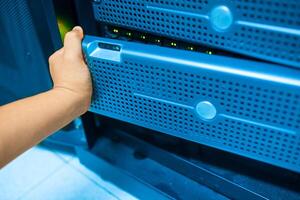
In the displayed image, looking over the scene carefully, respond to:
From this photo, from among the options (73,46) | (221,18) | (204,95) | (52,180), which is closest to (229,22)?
(221,18)

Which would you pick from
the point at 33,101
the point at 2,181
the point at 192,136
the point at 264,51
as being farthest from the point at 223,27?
the point at 2,181

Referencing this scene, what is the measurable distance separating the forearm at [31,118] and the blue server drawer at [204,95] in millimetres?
70

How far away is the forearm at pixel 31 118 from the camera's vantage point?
579mm

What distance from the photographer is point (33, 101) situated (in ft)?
2.03

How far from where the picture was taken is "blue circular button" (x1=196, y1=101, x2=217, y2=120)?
59 cm

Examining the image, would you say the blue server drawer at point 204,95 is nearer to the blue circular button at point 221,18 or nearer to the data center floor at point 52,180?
the blue circular button at point 221,18

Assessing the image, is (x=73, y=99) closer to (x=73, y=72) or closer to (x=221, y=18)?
(x=73, y=72)

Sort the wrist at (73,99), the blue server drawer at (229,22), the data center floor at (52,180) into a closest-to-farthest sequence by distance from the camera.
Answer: the blue server drawer at (229,22) → the wrist at (73,99) → the data center floor at (52,180)

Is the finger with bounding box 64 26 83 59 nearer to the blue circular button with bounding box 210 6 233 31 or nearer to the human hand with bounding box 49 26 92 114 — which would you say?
the human hand with bounding box 49 26 92 114

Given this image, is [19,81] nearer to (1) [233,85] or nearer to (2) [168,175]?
(2) [168,175]

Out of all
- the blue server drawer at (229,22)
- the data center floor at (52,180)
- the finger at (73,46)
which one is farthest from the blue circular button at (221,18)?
the data center floor at (52,180)

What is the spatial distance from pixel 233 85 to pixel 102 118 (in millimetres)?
435

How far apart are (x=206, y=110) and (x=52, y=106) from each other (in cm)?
25

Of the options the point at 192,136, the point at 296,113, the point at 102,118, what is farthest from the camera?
the point at 102,118
